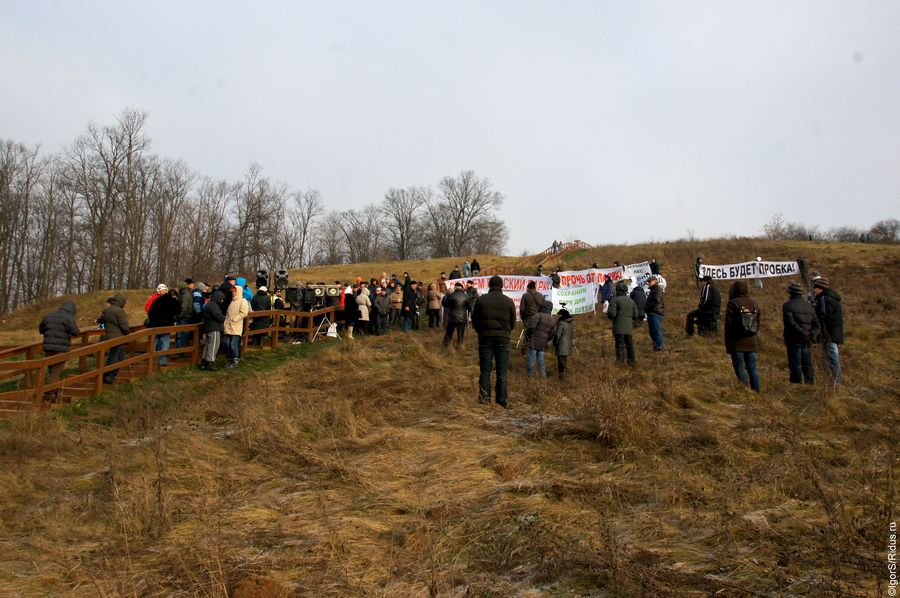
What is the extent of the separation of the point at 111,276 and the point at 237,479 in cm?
5335

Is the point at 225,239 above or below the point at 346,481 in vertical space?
above

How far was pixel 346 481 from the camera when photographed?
516cm

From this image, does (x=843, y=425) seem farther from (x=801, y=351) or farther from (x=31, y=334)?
(x=31, y=334)

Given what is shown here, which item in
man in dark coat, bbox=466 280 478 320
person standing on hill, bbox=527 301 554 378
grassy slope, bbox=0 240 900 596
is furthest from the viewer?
man in dark coat, bbox=466 280 478 320

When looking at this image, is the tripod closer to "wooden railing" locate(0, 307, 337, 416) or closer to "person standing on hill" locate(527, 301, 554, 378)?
"wooden railing" locate(0, 307, 337, 416)

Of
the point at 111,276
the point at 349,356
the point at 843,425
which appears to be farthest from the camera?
the point at 111,276

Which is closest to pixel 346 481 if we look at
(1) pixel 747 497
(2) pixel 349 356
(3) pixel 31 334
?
(1) pixel 747 497

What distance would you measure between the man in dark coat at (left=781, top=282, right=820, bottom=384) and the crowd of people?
13mm

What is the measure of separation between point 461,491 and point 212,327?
893 centimetres

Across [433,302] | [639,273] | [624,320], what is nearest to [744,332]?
[624,320]

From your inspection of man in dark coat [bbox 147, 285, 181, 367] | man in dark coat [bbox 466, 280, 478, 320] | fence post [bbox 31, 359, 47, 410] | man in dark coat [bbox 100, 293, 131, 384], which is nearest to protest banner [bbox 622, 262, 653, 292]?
man in dark coat [bbox 466, 280, 478, 320]

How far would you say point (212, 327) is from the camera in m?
12.1

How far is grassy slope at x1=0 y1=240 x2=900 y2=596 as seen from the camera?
335 centimetres

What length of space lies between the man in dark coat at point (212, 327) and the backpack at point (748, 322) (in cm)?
961
